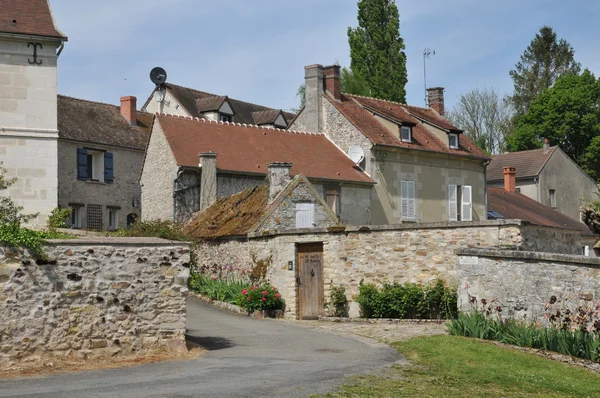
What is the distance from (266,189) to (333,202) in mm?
8610

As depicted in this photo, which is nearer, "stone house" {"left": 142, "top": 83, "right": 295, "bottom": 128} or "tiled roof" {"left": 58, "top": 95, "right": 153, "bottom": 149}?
"tiled roof" {"left": 58, "top": 95, "right": 153, "bottom": 149}

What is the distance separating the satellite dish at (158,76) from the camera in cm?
4622

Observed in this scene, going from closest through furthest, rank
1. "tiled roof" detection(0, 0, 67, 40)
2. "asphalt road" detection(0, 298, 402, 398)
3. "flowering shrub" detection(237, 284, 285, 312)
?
1. "asphalt road" detection(0, 298, 402, 398)
2. "tiled roof" detection(0, 0, 67, 40)
3. "flowering shrub" detection(237, 284, 285, 312)

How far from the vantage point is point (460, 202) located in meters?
40.6

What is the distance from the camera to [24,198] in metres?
20.6

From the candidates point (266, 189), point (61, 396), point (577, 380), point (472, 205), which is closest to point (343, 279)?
point (266, 189)

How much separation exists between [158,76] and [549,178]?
23.8 m

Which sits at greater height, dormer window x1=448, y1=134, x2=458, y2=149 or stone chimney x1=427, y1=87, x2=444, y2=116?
stone chimney x1=427, y1=87, x2=444, y2=116

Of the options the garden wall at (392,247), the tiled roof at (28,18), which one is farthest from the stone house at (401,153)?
the tiled roof at (28,18)

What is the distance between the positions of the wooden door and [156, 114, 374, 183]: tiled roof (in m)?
9.79

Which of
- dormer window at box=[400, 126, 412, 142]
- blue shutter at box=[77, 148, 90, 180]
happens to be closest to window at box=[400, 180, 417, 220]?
dormer window at box=[400, 126, 412, 142]

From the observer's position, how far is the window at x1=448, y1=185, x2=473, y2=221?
40.1m

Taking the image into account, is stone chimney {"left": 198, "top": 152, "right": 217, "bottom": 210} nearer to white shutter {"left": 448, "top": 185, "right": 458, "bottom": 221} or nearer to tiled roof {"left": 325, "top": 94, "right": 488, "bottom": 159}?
tiled roof {"left": 325, "top": 94, "right": 488, "bottom": 159}

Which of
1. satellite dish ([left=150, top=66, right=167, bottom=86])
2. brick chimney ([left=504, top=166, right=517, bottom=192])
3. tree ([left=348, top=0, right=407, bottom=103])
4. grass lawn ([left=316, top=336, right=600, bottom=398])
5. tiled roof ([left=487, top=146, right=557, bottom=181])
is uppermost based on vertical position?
tree ([left=348, top=0, right=407, bottom=103])
